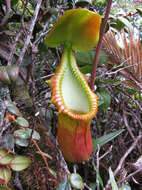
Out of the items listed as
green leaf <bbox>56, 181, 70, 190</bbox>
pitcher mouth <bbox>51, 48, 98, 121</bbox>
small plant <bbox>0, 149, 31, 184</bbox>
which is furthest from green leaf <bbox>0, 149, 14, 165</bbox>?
pitcher mouth <bbox>51, 48, 98, 121</bbox>

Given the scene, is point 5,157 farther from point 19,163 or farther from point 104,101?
point 104,101

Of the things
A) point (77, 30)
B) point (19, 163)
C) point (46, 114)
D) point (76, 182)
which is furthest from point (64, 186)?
point (77, 30)

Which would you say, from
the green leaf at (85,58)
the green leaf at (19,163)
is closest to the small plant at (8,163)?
the green leaf at (19,163)

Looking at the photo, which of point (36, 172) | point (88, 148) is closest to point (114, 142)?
point (88, 148)

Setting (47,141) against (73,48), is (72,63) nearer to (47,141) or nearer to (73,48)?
(73,48)

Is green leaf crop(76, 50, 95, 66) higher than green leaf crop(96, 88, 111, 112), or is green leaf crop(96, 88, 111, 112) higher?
green leaf crop(76, 50, 95, 66)

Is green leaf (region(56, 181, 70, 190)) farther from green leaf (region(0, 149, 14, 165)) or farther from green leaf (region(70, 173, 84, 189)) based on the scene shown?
green leaf (region(0, 149, 14, 165))

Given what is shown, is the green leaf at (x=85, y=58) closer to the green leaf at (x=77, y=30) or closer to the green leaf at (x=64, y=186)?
the green leaf at (x=77, y=30)

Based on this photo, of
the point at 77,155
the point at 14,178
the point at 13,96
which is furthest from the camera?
the point at 13,96
